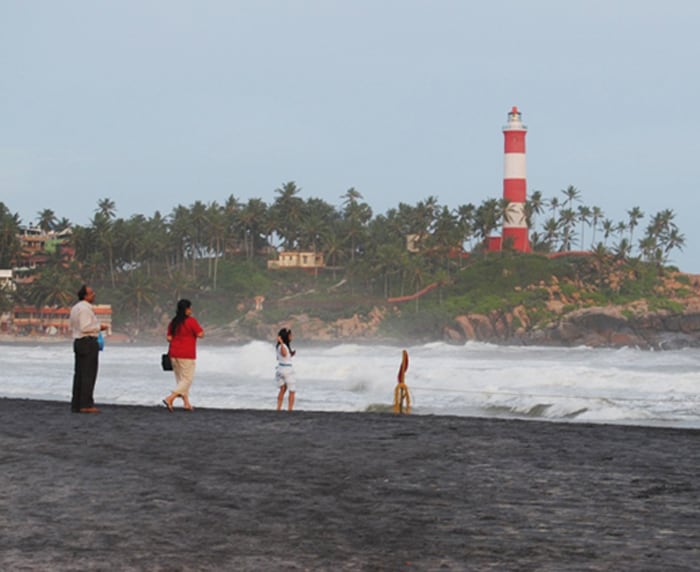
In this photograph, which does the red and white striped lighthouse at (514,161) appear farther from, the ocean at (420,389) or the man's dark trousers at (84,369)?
the man's dark trousers at (84,369)

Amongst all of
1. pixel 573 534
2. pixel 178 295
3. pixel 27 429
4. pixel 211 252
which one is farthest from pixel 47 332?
pixel 573 534

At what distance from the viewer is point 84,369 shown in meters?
13.7

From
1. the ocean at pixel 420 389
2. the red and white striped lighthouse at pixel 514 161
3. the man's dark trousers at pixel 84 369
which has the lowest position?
the ocean at pixel 420 389

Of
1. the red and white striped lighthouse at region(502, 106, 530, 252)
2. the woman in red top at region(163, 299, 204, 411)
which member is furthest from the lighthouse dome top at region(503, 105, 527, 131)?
the woman in red top at region(163, 299, 204, 411)

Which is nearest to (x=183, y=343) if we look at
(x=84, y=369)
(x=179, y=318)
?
Result: (x=179, y=318)

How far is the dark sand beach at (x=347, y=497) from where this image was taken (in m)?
5.73

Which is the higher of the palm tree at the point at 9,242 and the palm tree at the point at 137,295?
the palm tree at the point at 9,242

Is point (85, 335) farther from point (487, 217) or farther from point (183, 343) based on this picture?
point (487, 217)

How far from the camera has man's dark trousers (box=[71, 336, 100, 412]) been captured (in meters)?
13.5

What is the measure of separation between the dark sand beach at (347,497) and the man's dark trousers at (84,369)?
1.01 meters

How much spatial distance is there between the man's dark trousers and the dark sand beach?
1.01 metres

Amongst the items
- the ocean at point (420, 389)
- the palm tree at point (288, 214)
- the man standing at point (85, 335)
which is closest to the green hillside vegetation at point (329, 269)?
the palm tree at point (288, 214)

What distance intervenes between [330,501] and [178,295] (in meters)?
107

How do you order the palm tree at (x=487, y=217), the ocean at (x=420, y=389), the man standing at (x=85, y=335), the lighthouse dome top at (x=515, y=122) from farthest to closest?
the palm tree at (x=487, y=217) < the lighthouse dome top at (x=515, y=122) < the ocean at (x=420, y=389) < the man standing at (x=85, y=335)
